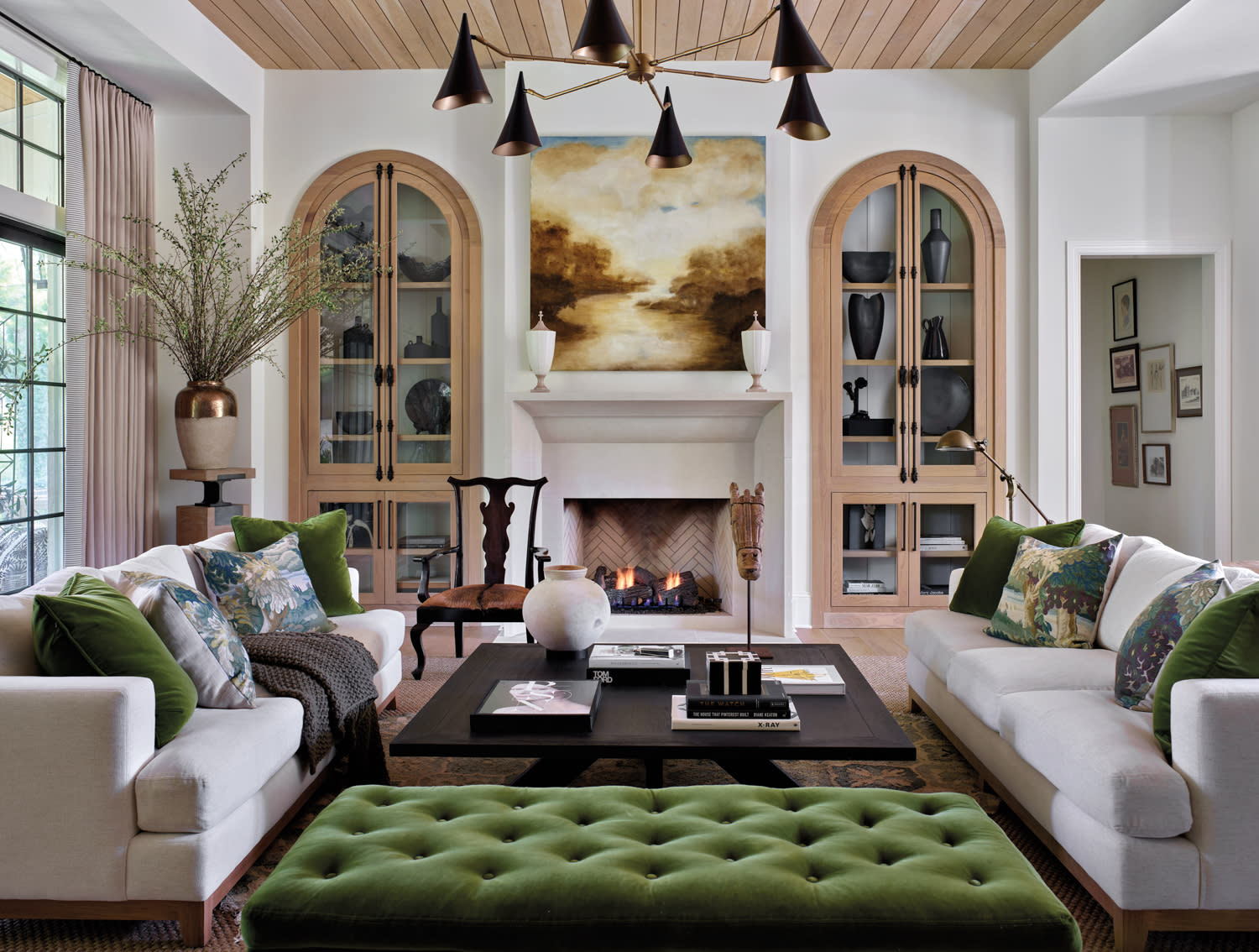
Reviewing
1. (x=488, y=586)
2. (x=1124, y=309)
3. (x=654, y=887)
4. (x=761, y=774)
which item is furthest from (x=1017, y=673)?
(x=1124, y=309)

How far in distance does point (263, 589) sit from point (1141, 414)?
557 cm

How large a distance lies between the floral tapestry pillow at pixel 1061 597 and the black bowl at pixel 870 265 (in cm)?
258

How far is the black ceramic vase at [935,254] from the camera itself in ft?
17.4

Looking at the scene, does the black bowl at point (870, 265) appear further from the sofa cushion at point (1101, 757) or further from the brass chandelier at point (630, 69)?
the sofa cushion at point (1101, 757)

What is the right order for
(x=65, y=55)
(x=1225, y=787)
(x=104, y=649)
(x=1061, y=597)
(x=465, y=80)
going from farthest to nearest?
(x=65, y=55) < (x=1061, y=597) < (x=465, y=80) < (x=104, y=649) < (x=1225, y=787)

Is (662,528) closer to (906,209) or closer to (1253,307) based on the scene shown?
(906,209)

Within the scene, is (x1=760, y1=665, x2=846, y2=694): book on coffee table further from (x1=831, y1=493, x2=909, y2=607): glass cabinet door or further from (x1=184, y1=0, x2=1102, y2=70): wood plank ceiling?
(x1=184, y1=0, x2=1102, y2=70): wood plank ceiling

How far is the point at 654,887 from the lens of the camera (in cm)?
148

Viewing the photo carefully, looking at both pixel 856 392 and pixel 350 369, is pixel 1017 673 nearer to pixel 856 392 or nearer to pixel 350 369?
pixel 856 392

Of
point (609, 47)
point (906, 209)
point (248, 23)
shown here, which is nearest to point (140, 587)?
point (609, 47)

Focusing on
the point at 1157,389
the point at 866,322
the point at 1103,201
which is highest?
the point at 1103,201

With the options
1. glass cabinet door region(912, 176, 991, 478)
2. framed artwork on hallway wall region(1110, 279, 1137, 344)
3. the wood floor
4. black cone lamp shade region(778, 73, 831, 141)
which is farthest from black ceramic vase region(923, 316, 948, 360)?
black cone lamp shade region(778, 73, 831, 141)

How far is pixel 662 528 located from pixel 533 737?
360 cm

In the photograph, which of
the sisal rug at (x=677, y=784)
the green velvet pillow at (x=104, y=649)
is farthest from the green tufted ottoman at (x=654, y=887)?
the green velvet pillow at (x=104, y=649)
